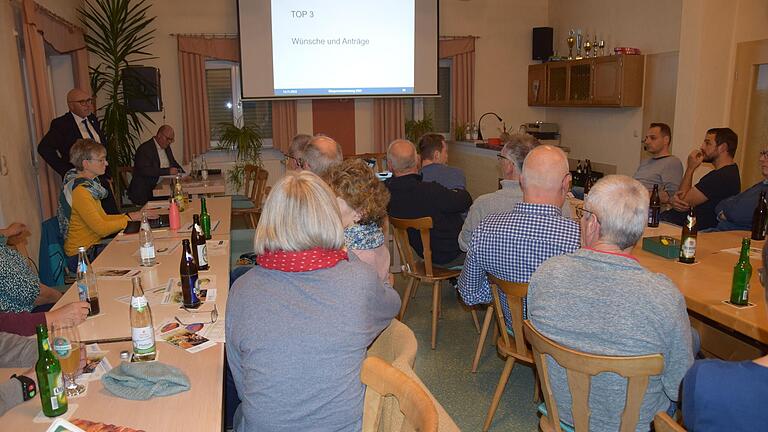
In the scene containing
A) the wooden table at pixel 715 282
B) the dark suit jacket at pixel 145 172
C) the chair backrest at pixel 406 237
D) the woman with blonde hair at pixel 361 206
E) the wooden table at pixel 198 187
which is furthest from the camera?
the dark suit jacket at pixel 145 172

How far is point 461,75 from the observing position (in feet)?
29.5

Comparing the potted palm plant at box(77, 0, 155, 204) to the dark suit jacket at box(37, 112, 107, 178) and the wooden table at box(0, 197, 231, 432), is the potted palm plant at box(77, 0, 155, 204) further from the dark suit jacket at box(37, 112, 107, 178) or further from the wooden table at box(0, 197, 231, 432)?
the wooden table at box(0, 197, 231, 432)

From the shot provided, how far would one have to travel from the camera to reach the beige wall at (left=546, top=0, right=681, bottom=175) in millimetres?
6941

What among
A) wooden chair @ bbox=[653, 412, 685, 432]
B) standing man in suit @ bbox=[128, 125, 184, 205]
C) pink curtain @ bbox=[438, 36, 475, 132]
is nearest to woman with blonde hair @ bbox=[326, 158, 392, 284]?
wooden chair @ bbox=[653, 412, 685, 432]

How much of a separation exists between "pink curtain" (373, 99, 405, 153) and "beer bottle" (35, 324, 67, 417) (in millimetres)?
7337

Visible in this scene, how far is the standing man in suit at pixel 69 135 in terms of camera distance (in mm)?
5043

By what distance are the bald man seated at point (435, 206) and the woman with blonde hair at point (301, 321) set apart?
2.13 meters

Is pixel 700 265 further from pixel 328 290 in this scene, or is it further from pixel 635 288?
pixel 328 290

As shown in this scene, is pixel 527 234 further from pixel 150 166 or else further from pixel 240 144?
pixel 240 144

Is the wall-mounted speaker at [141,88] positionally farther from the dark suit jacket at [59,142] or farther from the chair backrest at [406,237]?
the chair backrest at [406,237]

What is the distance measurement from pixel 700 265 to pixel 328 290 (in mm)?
2004

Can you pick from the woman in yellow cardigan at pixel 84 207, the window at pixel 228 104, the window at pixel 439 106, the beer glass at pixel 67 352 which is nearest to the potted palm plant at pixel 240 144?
the window at pixel 228 104

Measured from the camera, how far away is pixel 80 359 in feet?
5.86

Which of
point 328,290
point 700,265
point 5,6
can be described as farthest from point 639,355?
point 5,6
